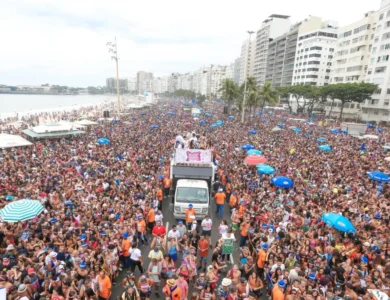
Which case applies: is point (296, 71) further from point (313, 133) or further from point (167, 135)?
point (167, 135)

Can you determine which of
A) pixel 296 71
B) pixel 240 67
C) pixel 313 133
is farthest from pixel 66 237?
pixel 240 67

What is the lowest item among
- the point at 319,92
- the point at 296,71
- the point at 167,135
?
the point at 167,135

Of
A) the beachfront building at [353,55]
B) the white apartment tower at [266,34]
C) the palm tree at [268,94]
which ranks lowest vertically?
the palm tree at [268,94]

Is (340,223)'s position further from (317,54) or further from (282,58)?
(282,58)

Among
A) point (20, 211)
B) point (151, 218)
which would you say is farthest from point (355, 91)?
point (20, 211)

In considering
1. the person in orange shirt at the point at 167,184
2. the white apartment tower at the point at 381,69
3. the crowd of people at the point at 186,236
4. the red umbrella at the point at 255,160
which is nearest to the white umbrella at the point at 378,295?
the crowd of people at the point at 186,236

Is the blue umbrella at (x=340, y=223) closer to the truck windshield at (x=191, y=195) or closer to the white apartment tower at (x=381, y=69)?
the truck windshield at (x=191, y=195)
